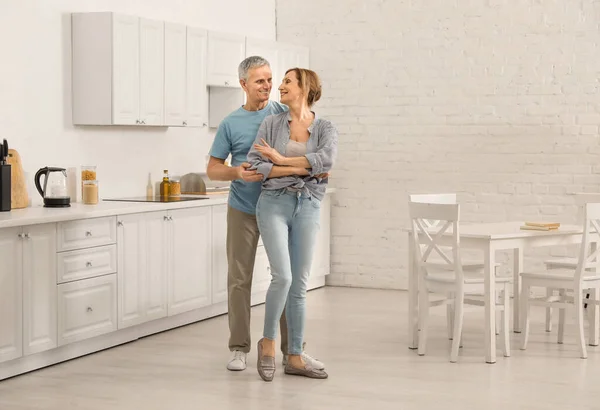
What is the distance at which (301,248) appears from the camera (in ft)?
16.0

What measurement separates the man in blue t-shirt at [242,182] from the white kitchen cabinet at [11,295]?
104 centimetres

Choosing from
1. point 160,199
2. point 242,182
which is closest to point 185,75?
point 160,199

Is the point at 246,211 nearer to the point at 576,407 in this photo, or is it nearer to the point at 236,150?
the point at 236,150

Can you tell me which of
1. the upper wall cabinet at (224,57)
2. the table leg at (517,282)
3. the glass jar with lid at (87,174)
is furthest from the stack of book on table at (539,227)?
the glass jar with lid at (87,174)

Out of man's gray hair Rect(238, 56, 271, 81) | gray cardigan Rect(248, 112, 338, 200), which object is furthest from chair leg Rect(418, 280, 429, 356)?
man's gray hair Rect(238, 56, 271, 81)

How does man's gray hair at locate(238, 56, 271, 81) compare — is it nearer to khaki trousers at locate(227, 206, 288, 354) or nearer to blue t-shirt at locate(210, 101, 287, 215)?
blue t-shirt at locate(210, 101, 287, 215)

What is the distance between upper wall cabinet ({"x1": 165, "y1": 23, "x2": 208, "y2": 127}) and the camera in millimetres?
6711

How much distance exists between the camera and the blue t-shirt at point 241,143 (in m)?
5.07

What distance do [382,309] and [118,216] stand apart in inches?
91.6

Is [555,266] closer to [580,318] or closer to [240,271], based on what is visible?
[580,318]

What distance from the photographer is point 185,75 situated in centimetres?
686

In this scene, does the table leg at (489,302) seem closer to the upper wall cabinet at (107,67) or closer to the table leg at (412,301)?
the table leg at (412,301)

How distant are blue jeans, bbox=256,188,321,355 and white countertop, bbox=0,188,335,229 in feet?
3.65

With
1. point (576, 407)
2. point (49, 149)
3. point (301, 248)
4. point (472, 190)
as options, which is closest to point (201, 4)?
point (49, 149)
